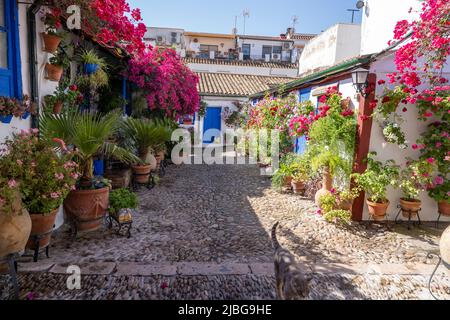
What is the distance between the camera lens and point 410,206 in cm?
555

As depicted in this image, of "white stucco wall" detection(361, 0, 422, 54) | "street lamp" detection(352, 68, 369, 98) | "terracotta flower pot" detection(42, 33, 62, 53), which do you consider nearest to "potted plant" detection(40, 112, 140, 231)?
"terracotta flower pot" detection(42, 33, 62, 53)

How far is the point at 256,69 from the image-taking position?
2305 centimetres

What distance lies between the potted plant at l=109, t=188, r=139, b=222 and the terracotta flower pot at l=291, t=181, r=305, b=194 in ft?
13.3

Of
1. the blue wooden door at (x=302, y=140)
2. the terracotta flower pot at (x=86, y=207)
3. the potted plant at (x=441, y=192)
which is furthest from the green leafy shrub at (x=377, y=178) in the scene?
the terracotta flower pot at (x=86, y=207)

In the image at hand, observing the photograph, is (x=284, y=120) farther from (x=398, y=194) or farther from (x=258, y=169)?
(x=398, y=194)

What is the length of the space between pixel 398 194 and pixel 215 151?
31.7 feet

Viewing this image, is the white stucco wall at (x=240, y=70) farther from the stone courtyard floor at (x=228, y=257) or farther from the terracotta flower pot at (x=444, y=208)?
the terracotta flower pot at (x=444, y=208)

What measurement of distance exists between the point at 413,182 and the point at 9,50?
635cm

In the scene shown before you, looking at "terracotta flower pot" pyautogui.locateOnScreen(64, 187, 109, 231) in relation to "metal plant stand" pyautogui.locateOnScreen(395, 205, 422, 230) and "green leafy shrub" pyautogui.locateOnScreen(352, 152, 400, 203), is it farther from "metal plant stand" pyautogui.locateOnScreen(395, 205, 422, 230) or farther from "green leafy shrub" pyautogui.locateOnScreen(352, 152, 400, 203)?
"metal plant stand" pyautogui.locateOnScreen(395, 205, 422, 230)

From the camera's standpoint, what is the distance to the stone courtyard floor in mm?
3336

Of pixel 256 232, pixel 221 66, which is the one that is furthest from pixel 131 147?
pixel 221 66

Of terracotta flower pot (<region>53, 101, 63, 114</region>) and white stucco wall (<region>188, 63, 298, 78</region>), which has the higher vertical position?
white stucco wall (<region>188, 63, 298, 78</region>)

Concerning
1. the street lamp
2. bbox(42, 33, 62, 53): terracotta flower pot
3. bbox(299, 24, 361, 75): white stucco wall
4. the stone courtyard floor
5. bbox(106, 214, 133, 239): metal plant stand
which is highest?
bbox(299, 24, 361, 75): white stucco wall

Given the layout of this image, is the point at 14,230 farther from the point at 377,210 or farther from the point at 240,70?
the point at 240,70
